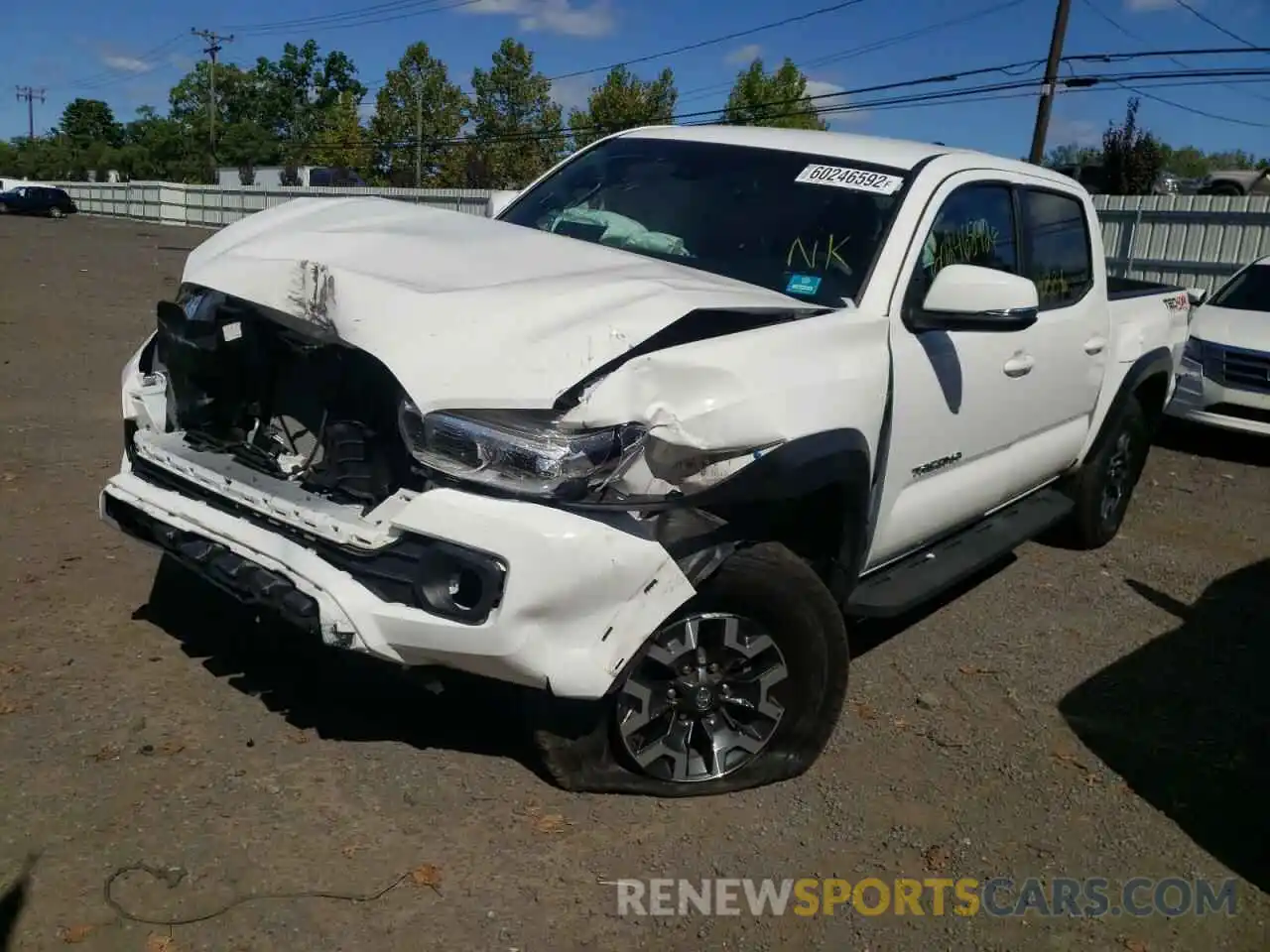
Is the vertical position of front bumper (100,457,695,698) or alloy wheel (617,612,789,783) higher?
front bumper (100,457,695,698)

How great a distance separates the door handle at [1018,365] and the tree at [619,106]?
2004 inches

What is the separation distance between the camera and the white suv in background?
29.5ft

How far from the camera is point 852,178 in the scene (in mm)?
4047

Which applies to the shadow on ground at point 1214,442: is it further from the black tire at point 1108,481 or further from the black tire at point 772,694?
the black tire at point 772,694

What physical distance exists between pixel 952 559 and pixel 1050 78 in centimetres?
2182

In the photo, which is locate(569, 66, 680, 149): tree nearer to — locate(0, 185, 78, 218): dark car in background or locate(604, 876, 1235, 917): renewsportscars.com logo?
locate(0, 185, 78, 218): dark car in background

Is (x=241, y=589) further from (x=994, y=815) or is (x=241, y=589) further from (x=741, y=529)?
(x=994, y=815)

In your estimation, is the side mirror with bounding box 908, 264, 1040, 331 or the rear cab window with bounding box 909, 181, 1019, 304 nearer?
the side mirror with bounding box 908, 264, 1040, 331

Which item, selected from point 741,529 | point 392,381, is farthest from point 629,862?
point 392,381

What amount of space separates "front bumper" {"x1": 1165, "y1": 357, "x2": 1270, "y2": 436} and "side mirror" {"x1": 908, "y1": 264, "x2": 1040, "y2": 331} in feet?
20.4

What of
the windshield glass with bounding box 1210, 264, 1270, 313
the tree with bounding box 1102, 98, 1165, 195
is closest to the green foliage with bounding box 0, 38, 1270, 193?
the tree with bounding box 1102, 98, 1165, 195

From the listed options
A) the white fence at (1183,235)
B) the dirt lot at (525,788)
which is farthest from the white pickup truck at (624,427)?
the white fence at (1183,235)

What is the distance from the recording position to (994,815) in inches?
139

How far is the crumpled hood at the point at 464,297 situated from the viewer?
2.79 meters
